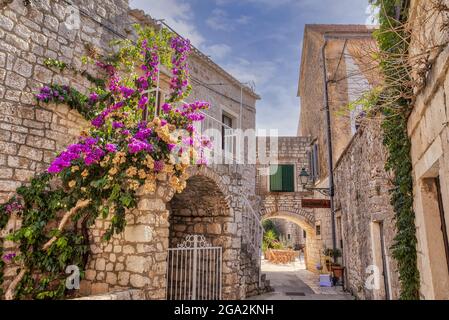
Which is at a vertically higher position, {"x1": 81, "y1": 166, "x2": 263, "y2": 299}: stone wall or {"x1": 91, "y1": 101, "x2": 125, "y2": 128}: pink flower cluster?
{"x1": 91, "y1": 101, "x2": 125, "y2": 128}: pink flower cluster

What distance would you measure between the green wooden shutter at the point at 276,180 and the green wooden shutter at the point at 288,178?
147 mm

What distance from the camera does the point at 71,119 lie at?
551cm

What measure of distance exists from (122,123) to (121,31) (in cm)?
318

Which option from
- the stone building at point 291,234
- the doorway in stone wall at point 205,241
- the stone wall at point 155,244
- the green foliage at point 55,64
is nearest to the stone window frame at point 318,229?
the stone wall at point 155,244

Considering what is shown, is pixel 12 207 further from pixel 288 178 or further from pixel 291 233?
pixel 291 233

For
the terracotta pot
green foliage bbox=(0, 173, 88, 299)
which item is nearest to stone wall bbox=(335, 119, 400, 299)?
the terracotta pot

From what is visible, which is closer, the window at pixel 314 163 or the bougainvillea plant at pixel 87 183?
the bougainvillea plant at pixel 87 183

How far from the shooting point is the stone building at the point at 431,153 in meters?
2.26

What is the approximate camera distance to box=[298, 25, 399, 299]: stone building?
4469 millimetres

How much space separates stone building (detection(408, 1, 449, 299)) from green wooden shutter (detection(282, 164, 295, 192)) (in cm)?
1093

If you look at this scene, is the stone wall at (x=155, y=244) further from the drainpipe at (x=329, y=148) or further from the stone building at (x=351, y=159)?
the drainpipe at (x=329, y=148)

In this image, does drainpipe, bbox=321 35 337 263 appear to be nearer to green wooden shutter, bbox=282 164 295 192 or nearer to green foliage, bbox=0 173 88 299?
green wooden shutter, bbox=282 164 295 192
